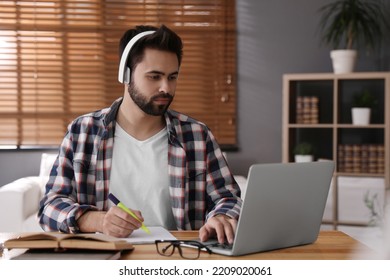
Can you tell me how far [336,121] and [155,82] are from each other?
1826 millimetres

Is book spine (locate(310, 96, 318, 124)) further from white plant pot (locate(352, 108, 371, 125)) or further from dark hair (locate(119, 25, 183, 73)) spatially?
dark hair (locate(119, 25, 183, 73))

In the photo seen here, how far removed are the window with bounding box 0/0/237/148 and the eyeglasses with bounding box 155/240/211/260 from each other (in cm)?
248

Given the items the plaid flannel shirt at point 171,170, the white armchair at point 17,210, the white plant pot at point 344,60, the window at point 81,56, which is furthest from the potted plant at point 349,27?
the plaid flannel shirt at point 171,170

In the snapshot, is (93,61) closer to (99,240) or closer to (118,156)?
(118,156)

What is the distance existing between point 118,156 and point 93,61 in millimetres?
2022

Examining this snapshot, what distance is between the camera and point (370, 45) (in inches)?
131

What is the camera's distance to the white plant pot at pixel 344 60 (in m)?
3.12

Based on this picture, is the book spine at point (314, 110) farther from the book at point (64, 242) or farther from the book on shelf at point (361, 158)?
the book at point (64, 242)

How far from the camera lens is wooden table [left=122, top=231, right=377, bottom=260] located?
936 millimetres

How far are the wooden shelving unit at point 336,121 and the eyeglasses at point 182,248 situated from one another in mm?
2238

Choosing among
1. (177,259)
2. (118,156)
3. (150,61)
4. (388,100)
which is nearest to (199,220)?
(118,156)

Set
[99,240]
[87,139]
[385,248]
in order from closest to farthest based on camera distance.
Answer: [385,248]
[99,240]
[87,139]

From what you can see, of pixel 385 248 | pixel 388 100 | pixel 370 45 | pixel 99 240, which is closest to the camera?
pixel 385 248

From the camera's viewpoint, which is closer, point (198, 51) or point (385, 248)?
point (385, 248)
